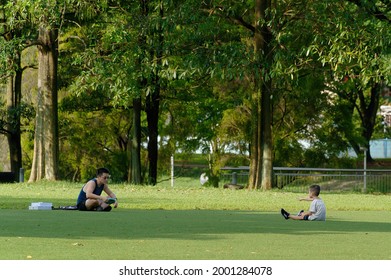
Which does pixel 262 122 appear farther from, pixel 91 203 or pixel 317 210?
pixel 317 210

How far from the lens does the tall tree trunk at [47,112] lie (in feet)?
155

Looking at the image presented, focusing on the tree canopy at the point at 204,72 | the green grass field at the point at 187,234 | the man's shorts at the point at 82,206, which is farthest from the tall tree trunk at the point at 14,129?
the man's shorts at the point at 82,206

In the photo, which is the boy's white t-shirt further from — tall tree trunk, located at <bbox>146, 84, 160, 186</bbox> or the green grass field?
tall tree trunk, located at <bbox>146, 84, 160, 186</bbox>

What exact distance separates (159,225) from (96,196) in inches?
175

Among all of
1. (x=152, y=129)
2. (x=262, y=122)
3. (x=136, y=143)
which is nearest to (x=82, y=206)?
(x=262, y=122)

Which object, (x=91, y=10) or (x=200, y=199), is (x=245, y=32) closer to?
(x=91, y=10)

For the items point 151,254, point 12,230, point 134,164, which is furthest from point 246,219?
point 134,164

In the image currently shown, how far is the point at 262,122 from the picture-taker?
44906mm

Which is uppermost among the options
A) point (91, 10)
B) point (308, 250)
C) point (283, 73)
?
point (91, 10)

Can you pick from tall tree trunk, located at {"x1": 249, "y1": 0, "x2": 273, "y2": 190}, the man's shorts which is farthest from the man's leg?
tall tree trunk, located at {"x1": 249, "y1": 0, "x2": 273, "y2": 190}

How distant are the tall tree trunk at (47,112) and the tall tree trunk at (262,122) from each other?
8.72 meters

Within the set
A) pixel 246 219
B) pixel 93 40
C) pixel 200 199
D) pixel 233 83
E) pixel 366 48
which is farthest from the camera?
pixel 233 83

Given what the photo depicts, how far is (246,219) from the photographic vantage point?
78.1 ft

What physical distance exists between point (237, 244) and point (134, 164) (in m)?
36.1
